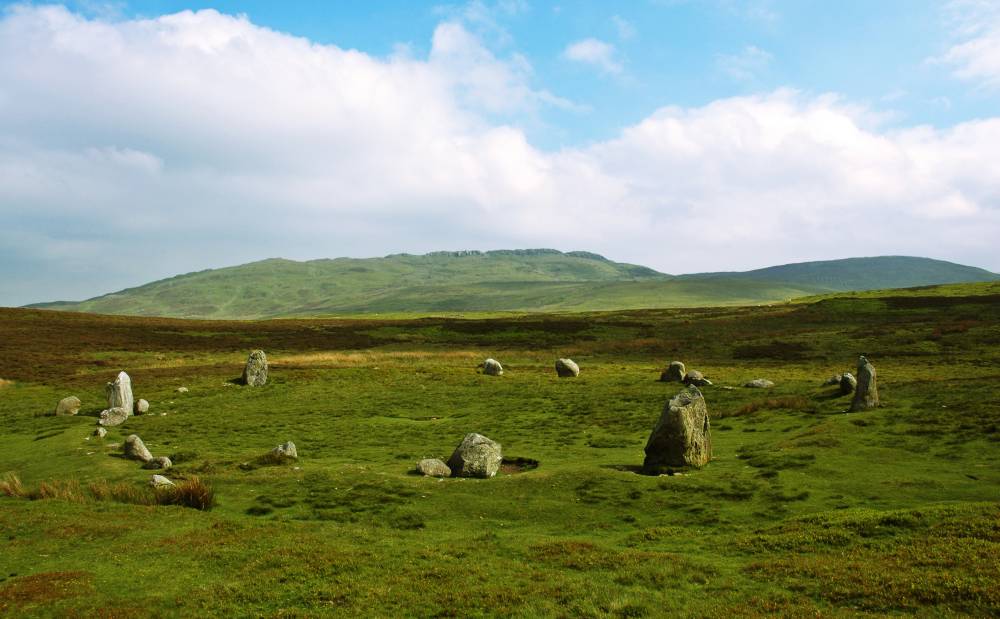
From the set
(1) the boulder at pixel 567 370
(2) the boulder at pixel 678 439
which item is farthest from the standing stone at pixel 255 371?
(2) the boulder at pixel 678 439

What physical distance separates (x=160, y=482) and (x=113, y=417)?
718 inches

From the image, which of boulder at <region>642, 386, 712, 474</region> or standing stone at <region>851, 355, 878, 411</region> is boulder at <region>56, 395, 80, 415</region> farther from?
standing stone at <region>851, 355, 878, 411</region>

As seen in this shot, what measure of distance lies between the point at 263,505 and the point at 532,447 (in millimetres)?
14116

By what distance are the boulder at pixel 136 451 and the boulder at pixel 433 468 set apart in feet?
42.5

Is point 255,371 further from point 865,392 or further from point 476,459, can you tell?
point 865,392

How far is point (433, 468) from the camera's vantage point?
26000 mm

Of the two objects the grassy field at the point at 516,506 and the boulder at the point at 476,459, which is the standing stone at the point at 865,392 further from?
the boulder at the point at 476,459

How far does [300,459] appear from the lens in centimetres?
2942

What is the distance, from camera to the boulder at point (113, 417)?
37469 millimetres

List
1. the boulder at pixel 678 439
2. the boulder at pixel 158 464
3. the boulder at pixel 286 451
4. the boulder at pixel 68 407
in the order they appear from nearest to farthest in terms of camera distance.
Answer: the boulder at pixel 678 439 < the boulder at pixel 158 464 < the boulder at pixel 286 451 < the boulder at pixel 68 407

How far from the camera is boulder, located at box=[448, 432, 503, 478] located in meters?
25.7

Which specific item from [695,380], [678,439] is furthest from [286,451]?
[695,380]

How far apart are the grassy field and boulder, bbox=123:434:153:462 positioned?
1.00 meters

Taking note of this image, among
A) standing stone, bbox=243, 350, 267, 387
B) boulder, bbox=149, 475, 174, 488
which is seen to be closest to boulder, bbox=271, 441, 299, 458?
boulder, bbox=149, 475, 174, 488
